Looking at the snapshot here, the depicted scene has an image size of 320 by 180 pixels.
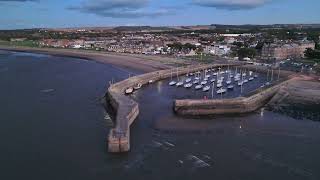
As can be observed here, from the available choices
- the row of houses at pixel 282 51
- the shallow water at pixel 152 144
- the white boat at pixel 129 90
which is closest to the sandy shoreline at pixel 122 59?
the row of houses at pixel 282 51

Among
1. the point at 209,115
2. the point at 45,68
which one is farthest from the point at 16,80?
the point at 209,115

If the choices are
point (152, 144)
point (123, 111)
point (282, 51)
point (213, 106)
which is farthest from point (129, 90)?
point (282, 51)

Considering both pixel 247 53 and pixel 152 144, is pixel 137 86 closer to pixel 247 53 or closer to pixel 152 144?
pixel 152 144

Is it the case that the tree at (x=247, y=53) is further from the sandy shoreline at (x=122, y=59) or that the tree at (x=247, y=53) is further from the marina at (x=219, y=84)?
the marina at (x=219, y=84)

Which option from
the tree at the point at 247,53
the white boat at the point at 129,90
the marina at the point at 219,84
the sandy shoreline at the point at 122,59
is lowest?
the sandy shoreline at the point at 122,59

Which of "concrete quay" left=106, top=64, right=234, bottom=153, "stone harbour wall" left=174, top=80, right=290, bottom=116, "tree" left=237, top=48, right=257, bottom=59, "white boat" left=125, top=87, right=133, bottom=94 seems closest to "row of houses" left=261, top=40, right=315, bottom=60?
"tree" left=237, top=48, right=257, bottom=59

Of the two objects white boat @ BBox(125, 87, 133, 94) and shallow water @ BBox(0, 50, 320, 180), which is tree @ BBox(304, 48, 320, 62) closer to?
white boat @ BBox(125, 87, 133, 94)
